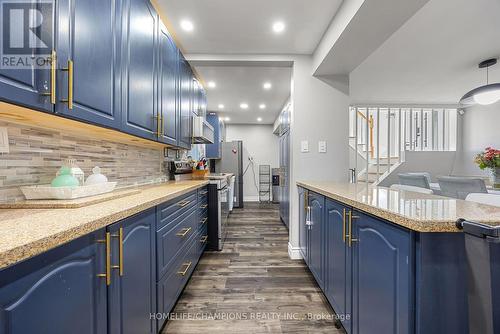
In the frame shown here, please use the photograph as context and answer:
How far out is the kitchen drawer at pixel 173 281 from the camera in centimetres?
130

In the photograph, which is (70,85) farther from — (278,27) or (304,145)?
(304,145)

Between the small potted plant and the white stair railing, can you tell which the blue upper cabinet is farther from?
the small potted plant

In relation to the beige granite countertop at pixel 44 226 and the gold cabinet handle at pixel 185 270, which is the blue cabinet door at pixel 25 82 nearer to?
the beige granite countertop at pixel 44 226

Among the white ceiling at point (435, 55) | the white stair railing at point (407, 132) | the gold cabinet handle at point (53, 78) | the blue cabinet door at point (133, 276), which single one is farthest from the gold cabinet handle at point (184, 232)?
the white stair railing at point (407, 132)

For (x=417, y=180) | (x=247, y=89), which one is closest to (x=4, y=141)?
(x=247, y=89)

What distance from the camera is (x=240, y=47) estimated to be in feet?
7.80

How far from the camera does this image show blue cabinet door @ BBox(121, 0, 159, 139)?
53.4 inches

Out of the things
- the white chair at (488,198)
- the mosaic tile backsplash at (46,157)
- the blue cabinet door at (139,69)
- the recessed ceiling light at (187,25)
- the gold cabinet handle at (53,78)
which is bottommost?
the white chair at (488,198)

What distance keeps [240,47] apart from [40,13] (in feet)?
6.08

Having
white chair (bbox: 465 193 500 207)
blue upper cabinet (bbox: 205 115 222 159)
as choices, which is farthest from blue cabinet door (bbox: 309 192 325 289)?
blue upper cabinet (bbox: 205 115 222 159)

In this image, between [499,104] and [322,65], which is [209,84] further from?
[499,104]

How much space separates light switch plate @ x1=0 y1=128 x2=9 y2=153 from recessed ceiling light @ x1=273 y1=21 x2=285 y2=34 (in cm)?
199

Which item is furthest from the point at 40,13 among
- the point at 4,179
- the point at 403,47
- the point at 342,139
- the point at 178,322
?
the point at 403,47

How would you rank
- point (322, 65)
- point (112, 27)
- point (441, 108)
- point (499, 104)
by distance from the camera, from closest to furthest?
1. point (112, 27)
2. point (322, 65)
3. point (499, 104)
4. point (441, 108)
